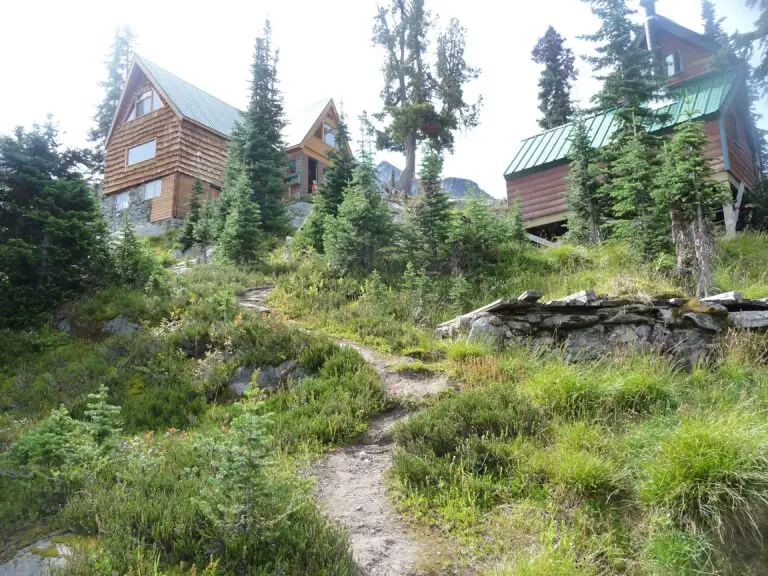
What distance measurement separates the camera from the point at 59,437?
569 cm

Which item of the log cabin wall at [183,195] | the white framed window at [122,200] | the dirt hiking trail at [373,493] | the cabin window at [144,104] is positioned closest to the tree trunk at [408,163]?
the log cabin wall at [183,195]

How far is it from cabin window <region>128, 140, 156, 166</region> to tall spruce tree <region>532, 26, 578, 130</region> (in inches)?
895

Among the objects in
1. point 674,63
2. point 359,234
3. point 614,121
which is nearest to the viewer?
point 359,234

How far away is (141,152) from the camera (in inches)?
1188

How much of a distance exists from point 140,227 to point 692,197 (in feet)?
86.1

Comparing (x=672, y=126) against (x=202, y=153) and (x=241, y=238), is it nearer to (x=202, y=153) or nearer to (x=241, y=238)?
(x=241, y=238)

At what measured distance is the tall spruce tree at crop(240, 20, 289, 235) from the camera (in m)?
23.7

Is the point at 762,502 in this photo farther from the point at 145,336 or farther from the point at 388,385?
the point at 145,336

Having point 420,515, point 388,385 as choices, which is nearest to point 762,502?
point 420,515

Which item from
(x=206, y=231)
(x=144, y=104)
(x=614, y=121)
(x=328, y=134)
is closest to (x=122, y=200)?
(x=144, y=104)

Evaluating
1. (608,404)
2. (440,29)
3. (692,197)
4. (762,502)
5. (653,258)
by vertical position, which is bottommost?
(762,502)

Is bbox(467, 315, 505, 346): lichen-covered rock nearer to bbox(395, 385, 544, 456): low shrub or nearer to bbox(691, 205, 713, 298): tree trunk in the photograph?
bbox(395, 385, 544, 456): low shrub

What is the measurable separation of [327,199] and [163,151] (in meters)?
13.0

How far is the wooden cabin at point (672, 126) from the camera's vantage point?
18.5 m
